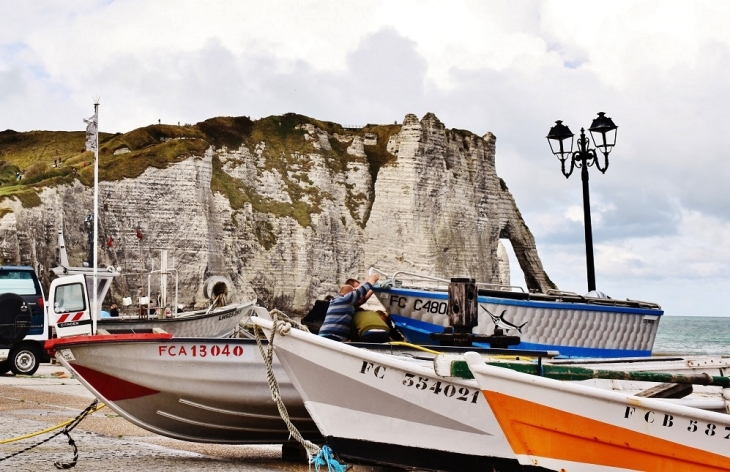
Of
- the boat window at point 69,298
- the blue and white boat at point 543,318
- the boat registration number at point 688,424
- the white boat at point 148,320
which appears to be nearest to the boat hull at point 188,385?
the boat registration number at point 688,424

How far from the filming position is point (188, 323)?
26.9 meters

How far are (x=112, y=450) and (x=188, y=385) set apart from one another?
1427 millimetres

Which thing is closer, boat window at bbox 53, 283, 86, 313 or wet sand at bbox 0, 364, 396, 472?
wet sand at bbox 0, 364, 396, 472

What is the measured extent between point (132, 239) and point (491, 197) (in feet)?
114

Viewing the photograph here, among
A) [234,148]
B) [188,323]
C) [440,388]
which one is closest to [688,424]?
[440,388]

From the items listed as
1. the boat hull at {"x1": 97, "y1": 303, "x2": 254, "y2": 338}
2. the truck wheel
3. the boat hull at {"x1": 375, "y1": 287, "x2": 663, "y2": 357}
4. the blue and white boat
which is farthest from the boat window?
the boat hull at {"x1": 375, "y1": 287, "x2": 663, "y2": 357}

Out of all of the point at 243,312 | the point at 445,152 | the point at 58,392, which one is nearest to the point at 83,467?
the point at 58,392

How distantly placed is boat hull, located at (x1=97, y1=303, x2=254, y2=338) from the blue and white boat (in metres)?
9.98

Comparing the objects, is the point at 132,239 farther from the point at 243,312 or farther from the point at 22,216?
the point at 243,312

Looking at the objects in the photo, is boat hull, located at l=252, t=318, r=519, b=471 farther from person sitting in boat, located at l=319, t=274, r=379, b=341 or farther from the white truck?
the white truck

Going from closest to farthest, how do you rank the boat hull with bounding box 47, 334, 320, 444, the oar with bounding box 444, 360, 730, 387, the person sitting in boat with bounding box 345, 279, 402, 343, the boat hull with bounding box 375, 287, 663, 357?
the oar with bounding box 444, 360, 730, 387, the boat hull with bounding box 47, 334, 320, 444, the person sitting in boat with bounding box 345, 279, 402, 343, the boat hull with bounding box 375, 287, 663, 357

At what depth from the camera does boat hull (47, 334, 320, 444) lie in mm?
9906

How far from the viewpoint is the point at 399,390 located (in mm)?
7746

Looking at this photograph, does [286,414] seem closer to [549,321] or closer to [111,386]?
[111,386]
